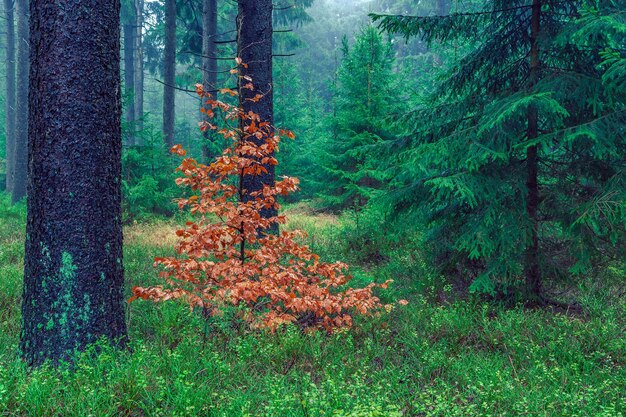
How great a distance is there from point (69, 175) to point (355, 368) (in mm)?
3222

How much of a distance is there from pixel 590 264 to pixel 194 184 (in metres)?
5.27

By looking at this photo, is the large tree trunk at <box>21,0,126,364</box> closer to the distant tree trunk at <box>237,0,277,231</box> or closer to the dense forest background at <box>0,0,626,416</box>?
the dense forest background at <box>0,0,626,416</box>

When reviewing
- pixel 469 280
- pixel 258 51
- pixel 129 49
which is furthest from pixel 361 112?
pixel 129 49

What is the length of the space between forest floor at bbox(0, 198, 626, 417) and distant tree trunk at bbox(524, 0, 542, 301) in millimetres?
588

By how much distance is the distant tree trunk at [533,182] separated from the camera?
577 centimetres

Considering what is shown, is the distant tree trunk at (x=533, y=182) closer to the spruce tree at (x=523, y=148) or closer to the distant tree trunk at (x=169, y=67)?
the spruce tree at (x=523, y=148)

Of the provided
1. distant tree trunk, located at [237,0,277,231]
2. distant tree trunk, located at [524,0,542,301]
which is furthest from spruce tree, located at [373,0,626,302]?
distant tree trunk, located at [237,0,277,231]

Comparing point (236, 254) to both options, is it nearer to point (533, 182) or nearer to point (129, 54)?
point (533, 182)

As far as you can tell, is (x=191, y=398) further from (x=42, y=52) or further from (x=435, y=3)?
(x=435, y=3)

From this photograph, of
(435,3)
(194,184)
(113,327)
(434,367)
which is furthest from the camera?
(435,3)

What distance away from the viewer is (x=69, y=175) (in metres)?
3.64

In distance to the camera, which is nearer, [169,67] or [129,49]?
[169,67]

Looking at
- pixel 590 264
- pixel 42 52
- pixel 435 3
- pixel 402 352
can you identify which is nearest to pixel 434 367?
pixel 402 352

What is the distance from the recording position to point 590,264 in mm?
5574
